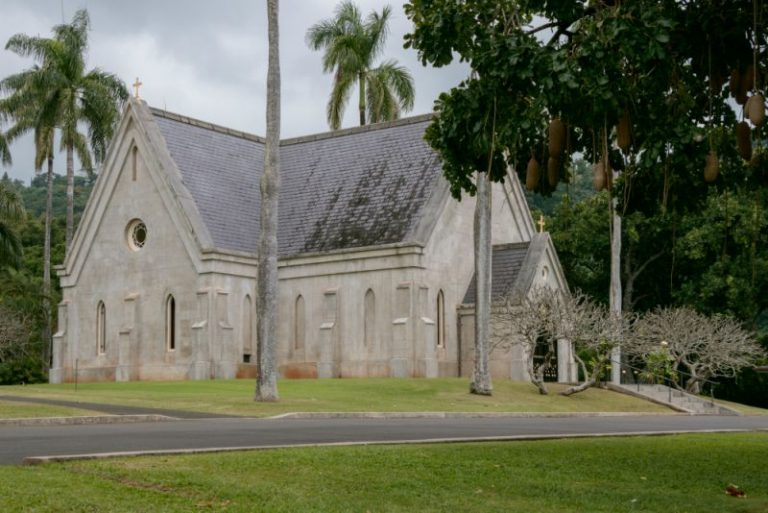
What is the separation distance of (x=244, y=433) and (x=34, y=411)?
751 centimetres

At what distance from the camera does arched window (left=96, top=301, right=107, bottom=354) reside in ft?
177

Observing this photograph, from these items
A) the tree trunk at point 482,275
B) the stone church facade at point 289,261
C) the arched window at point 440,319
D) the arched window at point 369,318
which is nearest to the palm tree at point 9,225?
the stone church facade at point 289,261

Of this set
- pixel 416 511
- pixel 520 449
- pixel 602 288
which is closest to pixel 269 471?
pixel 416 511

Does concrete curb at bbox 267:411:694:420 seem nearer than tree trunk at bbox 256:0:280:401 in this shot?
Yes

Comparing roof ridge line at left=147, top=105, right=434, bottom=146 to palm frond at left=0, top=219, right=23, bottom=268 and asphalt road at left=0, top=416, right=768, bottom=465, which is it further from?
asphalt road at left=0, top=416, right=768, bottom=465

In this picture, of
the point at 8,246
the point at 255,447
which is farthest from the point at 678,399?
the point at 255,447

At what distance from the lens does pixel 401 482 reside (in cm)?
1341

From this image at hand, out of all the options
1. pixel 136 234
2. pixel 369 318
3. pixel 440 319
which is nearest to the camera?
pixel 369 318

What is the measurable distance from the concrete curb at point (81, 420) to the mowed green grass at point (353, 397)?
414 cm

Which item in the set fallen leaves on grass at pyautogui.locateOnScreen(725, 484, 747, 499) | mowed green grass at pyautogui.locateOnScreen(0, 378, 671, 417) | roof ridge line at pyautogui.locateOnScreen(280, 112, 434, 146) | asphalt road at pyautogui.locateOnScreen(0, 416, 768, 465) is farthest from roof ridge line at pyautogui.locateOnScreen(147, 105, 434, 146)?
fallen leaves on grass at pyautogui.locateOnScreen(725, 484, 747, 499)

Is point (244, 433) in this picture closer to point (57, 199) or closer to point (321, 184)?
point (321, 184)

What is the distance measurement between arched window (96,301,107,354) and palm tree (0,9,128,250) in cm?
779

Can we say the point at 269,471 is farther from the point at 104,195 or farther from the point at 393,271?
the point at 104,195

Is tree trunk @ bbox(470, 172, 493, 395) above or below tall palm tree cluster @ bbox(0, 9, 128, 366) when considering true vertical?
below
